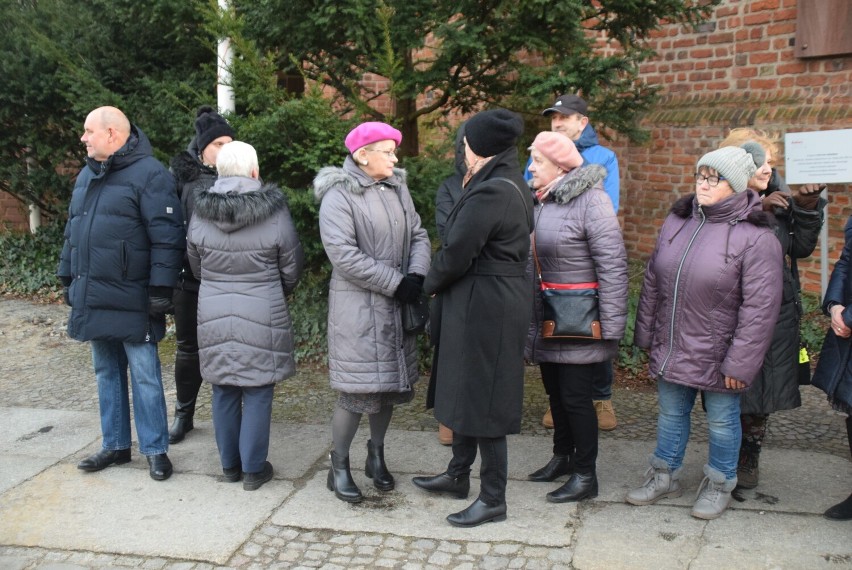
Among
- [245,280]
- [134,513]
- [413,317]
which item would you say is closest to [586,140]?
[413,317]

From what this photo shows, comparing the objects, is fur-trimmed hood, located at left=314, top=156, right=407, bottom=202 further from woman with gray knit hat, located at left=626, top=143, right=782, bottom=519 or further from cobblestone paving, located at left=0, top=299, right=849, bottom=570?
cobblestone paving, located at left=0, top=299, right=849, bottom=570

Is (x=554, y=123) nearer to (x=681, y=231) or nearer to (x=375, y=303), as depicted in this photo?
(x=681, y=231)

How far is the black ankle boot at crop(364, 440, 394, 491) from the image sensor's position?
4332 millimetres

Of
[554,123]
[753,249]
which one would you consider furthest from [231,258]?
[753,249]

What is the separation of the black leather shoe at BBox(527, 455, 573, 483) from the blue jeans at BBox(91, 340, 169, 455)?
1.97 meters

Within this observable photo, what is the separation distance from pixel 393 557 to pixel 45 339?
5253 mm

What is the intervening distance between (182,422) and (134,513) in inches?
40.9

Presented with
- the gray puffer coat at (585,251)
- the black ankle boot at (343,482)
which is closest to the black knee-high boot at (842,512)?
the gray puffer coat at (585,251)

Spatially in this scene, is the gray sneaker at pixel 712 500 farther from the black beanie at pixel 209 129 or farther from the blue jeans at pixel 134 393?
the black beanie at pixel 209 129

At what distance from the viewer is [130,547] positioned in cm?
380

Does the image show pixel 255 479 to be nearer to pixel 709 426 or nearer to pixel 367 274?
pixel 367 274

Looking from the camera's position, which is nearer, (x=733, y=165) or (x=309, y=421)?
(x=733, y=165)

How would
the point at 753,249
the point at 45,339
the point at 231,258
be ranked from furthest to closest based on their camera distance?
the point at 45,339
the point at 231,258
the point at 753,249

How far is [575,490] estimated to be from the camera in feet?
13.5
